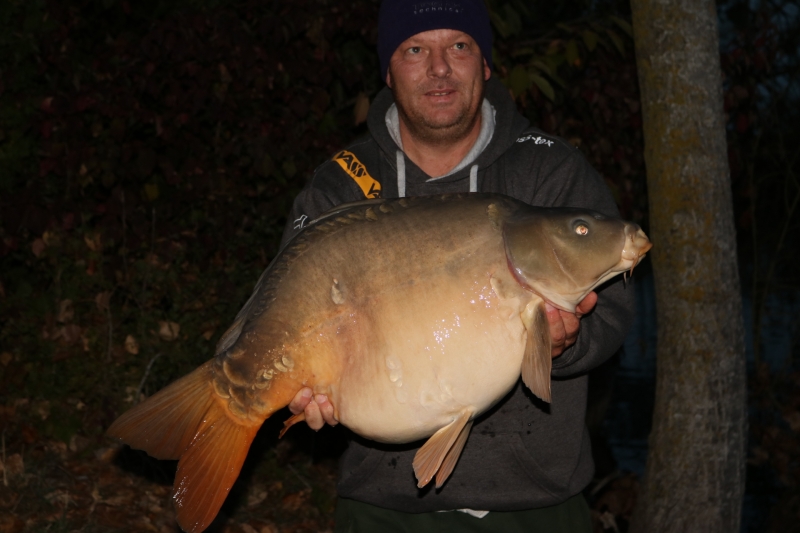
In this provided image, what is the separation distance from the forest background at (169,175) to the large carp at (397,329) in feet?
6.85

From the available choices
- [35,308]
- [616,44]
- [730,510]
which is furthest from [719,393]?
[35,308]

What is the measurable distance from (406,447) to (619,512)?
8.30 ft

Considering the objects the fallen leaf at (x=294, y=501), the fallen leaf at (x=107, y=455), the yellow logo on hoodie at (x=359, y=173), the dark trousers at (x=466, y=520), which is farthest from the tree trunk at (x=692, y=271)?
the fallen leaf at (x=107, y=455)

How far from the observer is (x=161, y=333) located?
Answer: 4.50 meters

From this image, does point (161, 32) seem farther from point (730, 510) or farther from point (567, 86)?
point (730, 510)

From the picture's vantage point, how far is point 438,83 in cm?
258

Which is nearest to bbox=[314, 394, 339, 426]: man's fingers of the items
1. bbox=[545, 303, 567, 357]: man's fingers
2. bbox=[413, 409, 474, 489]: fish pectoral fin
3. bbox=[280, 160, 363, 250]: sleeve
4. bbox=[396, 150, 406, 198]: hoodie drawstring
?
bbox=[413, 409, 474, 489]: fish pectoral fin

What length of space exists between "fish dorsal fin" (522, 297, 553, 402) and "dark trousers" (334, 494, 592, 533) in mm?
626

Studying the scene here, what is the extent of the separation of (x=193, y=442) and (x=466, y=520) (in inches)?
33.3

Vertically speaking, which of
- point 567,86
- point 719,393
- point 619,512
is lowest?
point 619,512

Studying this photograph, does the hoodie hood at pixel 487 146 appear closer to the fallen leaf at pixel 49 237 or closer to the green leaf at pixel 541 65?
the green leaf at pixel 541 65

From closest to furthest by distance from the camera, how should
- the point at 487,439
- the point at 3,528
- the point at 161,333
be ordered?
the point at 487,439
the point at 3,528
the point at 161,333

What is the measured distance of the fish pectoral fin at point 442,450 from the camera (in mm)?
2018

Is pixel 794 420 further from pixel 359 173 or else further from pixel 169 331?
pixel 359 173
